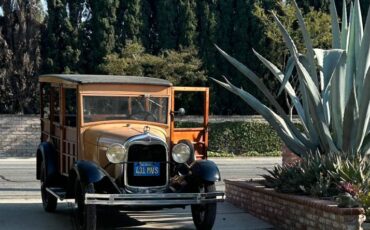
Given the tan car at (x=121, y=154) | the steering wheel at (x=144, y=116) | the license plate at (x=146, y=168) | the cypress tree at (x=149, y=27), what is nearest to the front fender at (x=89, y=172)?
the tan car at (x=121, y=154)

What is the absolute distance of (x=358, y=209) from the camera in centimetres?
724

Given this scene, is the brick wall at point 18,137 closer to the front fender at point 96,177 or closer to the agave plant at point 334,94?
the agave plant at point 334,94

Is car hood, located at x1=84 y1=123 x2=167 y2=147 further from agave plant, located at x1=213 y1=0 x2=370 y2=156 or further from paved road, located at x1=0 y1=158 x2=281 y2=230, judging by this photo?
agave plant, located at x1=213 y1=0 x2=370 y2=156

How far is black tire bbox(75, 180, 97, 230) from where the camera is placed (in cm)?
819

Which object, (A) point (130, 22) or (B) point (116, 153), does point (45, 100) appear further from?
(A) point (130, 22)

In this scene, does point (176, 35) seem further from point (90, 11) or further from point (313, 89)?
point (313, 89)

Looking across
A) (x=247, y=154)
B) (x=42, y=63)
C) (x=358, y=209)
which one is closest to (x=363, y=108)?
(x=358, y=209)

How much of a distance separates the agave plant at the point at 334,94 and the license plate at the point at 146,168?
2.11 metres

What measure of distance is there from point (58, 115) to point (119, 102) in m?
1.74

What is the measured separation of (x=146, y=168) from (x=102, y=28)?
2133cm

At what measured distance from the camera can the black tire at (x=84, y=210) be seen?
8.19 m

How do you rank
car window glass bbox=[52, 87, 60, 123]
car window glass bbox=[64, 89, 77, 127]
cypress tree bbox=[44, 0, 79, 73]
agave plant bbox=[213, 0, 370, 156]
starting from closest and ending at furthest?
agave plant bbox=[213, 0, 370, 156] → car window glass bbox=[64, 89, 77, 127] → car window glass bbox=[52, 87, 60, 123] → cypress tree bbox=[44, 0, 79, 73]

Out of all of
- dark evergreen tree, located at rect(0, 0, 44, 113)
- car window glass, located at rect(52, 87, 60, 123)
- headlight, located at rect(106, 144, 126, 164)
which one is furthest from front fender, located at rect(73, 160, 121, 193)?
dark evergreen tree, located at rect(0, 0, 44, 113)

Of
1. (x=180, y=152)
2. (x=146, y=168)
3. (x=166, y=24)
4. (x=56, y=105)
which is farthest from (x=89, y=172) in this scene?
(x=166, y=24)
